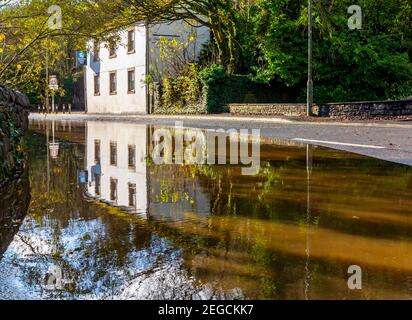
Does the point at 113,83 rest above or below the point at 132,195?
above

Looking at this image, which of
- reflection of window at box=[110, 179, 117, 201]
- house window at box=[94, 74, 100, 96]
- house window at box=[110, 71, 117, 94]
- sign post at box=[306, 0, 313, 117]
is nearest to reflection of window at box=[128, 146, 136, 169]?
reflection of window at box=[110, 179, 117, 201]

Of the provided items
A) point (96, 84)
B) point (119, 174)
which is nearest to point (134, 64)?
point (96, 84)

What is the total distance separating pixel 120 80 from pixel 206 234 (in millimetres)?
38482

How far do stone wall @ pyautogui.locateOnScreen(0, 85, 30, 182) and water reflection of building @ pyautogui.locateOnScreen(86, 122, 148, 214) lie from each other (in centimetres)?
107

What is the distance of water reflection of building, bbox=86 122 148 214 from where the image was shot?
6250 mm

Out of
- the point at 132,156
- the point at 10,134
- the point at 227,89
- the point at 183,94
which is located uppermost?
the point at 227,89

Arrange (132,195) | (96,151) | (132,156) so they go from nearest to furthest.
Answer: (132,195) < (132,156) < (96,151)

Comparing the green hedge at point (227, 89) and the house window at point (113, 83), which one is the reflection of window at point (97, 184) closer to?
the green hedge at point (227, 89)

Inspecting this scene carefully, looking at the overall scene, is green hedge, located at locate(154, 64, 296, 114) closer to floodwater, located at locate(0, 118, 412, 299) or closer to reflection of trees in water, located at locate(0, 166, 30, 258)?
floodwater, located at locate(0, 118, 412, 299)

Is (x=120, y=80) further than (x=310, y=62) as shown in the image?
Yes

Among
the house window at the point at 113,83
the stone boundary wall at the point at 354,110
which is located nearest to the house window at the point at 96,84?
the house window at the point at 113,83

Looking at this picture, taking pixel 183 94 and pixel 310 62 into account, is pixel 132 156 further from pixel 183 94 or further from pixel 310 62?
pixel 183 94

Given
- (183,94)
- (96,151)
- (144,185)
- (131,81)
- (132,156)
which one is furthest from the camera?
(131,81)

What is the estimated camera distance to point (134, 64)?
39844 mm
